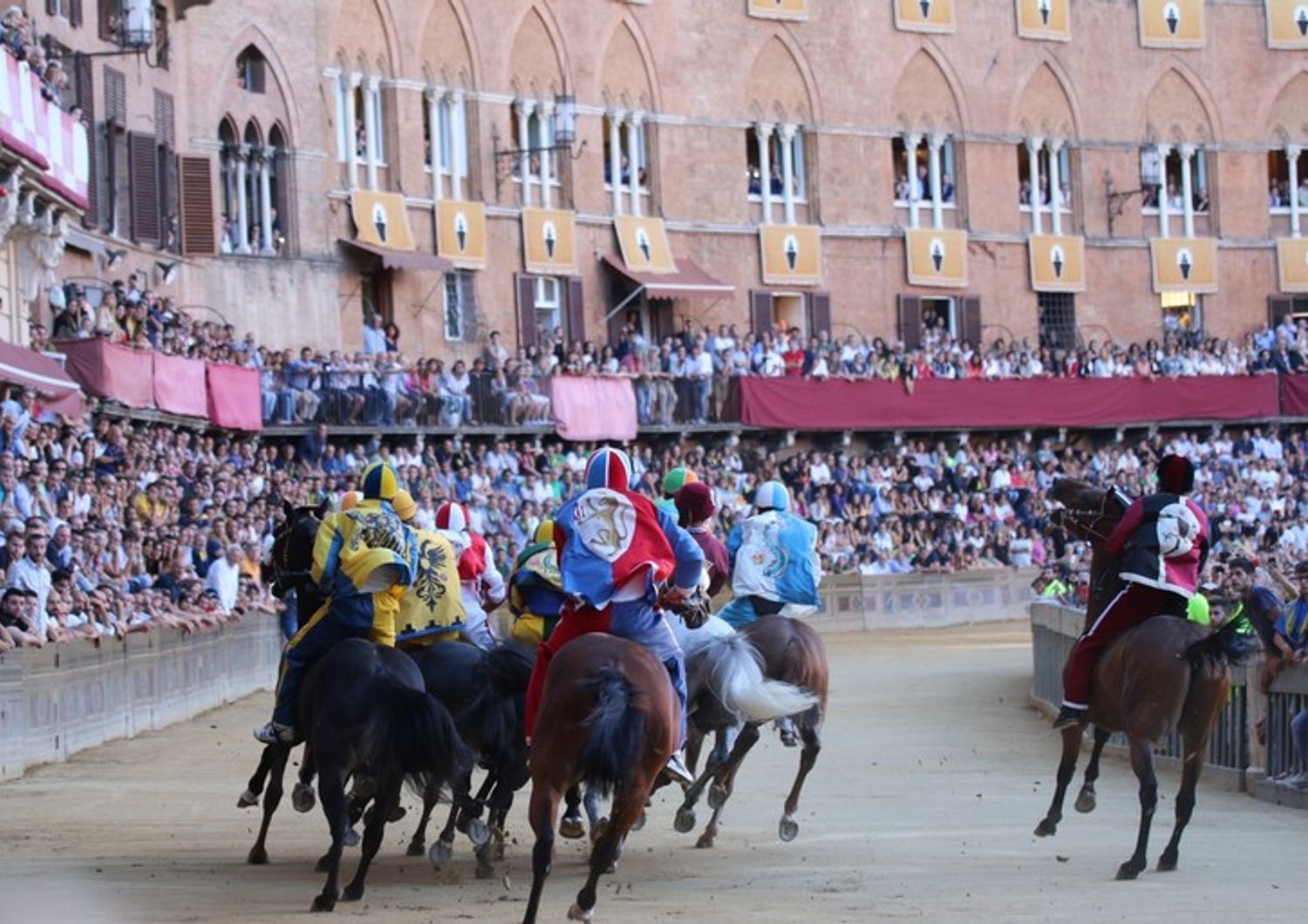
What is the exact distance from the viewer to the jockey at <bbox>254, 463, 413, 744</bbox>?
13.9m

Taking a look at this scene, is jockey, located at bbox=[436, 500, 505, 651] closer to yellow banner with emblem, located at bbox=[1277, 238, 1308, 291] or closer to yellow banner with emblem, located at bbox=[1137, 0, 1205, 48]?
yellow banner with emblem, located at bbox=[1137, 0, 1205, 48]

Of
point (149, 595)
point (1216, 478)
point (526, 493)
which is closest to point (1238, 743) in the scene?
point (149, 595)

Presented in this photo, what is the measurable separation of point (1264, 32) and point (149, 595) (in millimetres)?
46907

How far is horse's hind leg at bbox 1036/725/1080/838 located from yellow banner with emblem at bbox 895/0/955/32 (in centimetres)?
4735

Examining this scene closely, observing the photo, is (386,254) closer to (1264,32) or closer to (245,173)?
(245,173)

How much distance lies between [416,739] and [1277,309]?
55.9 metres

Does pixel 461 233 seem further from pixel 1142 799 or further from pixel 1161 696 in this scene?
pixel 1142 799

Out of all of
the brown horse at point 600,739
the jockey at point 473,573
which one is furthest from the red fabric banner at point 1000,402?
the brown horse at point 600,739

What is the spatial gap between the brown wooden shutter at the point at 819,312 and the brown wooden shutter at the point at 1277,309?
13639 mm

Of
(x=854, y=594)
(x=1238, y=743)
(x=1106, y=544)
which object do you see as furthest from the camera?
(x=854, y=594)

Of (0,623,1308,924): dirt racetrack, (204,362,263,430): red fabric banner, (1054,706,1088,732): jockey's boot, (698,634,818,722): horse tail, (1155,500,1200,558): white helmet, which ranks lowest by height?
(0,623,1308,924): dirt racetrack

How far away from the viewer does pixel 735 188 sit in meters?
58.3

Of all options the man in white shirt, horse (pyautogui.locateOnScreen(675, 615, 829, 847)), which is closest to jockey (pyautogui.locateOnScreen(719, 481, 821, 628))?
horse (pyautogui.locateOnScreen(675, 615, 829, 847))

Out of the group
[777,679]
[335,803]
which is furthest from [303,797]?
[777,679]
